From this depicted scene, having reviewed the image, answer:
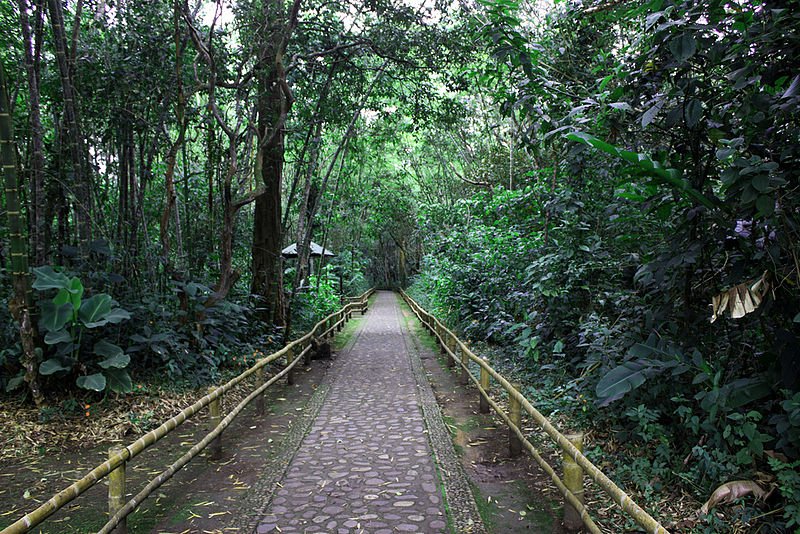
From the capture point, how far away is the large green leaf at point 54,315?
16.6ft

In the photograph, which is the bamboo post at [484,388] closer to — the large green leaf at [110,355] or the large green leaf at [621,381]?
the large green leaf at [621,381]

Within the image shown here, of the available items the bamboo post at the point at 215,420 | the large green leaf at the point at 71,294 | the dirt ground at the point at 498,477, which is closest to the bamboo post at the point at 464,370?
→ the dirt ground at the point at 498,477

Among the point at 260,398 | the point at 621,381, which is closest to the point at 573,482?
the point at 621,381

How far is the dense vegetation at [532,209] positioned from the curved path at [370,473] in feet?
4.58

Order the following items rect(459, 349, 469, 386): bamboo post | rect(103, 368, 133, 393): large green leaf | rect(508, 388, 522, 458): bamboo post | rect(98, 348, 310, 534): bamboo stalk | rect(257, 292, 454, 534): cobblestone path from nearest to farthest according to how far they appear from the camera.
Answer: rect(98, 348, 310, 534): bamboo stalk → rect(257, 292, 454, 534): cobblestone path → rect(508, 388, 522, 458): bamboo post → rect(103, 368, 133, 393): large green leaf → rect(459, 349, 469, 386): bamboo post

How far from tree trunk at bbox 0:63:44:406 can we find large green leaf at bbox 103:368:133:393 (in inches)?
23.5

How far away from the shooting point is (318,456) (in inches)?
189

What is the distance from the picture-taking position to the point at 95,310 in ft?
17.1

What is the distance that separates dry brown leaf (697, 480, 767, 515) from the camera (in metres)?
2.92

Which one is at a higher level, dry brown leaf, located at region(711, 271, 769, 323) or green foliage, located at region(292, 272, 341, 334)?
dry brown leaf, located at region(711, 271, 769, 323)

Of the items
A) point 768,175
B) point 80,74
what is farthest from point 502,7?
point 80,74


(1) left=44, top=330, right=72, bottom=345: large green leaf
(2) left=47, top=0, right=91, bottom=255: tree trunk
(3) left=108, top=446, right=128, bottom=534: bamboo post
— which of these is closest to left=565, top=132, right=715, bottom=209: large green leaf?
(3) left=108, top=446, right=128, bottom=534: bamboo post

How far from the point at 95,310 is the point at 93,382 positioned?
712 millimetres

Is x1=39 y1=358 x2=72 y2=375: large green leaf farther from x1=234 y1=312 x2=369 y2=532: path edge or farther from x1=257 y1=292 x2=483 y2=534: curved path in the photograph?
x1=257 y1=292 x2=483 y2=534: curved path
